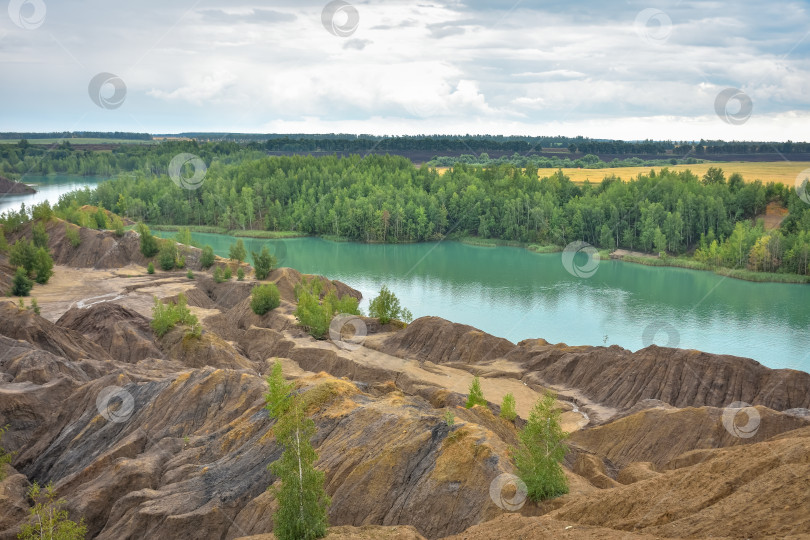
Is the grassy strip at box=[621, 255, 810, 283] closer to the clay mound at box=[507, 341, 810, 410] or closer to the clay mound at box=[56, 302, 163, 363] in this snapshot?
the clay mound at box=[507, 341, 810, 410]

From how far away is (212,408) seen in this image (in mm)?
33656

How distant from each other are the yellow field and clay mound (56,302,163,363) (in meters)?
122

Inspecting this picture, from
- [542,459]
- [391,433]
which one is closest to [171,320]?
[391,433]

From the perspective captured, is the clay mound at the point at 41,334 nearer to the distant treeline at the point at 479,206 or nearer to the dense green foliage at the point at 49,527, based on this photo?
the dense green foliage at the point at 49,527

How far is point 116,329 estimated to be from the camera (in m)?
51.3

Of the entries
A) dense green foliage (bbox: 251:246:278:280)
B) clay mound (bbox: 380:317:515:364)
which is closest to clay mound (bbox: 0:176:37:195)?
dense green foliage (bbox: 251:246:278:280)

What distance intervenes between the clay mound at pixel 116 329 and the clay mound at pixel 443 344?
17.1 meters

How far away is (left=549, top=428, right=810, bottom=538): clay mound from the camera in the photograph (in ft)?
54.9

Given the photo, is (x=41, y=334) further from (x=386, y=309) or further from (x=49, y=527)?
(x=49, y=527)

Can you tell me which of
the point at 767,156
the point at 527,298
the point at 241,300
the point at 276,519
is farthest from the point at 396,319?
the point at 767,156

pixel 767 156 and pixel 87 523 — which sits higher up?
pixel 767 156

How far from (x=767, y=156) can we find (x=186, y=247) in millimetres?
159409

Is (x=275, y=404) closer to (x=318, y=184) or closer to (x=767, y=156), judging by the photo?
(x=318, y=184)

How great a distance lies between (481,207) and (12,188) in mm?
119945
